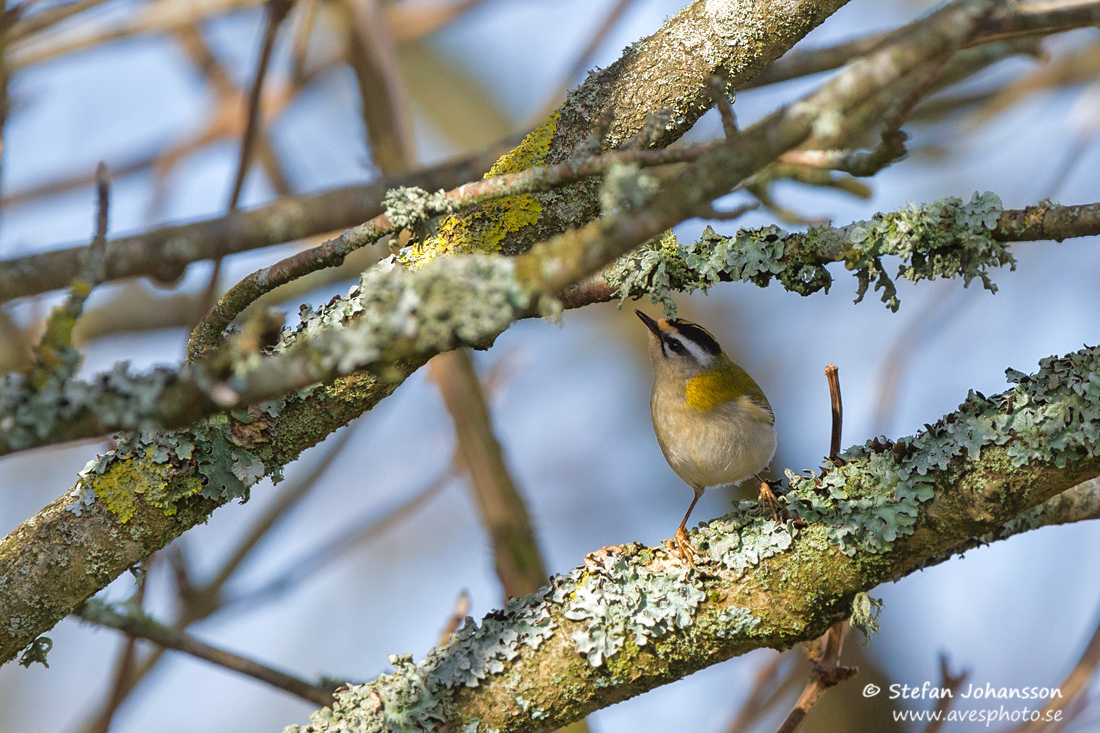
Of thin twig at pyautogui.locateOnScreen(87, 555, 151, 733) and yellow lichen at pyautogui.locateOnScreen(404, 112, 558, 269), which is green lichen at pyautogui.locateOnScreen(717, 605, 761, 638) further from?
thin twig at pyautogui.locateOnScreen(87, 555, 151, 733)

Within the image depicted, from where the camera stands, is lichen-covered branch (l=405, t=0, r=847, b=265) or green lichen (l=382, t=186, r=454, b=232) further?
lichen-covered branch (l=405, t=0, r=847, b=265)

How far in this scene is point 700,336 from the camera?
2.87 metres

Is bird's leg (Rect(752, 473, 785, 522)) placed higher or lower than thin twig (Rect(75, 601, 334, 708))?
lower

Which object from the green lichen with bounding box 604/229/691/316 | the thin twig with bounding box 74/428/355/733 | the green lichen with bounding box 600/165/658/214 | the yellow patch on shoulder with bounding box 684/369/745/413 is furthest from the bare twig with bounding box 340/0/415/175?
the green lichen with bounding box 600/165/658/214

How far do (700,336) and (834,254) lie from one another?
1210 millimetres

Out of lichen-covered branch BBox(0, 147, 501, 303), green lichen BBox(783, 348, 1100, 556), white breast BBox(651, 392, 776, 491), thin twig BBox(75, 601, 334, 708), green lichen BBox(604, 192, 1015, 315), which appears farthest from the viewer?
white breast BBox(651, 392, 776, 491)

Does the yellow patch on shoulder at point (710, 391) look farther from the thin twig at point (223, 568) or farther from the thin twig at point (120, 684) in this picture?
the thin twig at point (120, 684)

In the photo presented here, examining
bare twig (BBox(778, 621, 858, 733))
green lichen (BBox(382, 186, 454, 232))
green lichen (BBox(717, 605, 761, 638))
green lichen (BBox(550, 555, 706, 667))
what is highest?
green lichen (BBox(382, 186, 454, 232))

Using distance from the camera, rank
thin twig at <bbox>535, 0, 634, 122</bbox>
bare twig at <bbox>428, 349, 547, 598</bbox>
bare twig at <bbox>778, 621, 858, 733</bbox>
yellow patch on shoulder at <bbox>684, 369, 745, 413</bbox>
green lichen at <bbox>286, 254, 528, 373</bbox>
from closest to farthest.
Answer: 1. green lichen at <bbox>286, 254, 528, 373</bbox>
2. bare twig at <bbox>778, 621, 858, 733</bbox>
3. yellow patch on shoulder at <bbox>684, 369, 745, 413</bbox>
4. bare twig at <bbox>428, 349, 547, 598</bbox>
5. thin twig at <bbox>535, 0, 634, 122</bbox>

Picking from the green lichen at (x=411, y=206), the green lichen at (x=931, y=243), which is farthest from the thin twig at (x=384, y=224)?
the green lichen at (x=931, y=243)

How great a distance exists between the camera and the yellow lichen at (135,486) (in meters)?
1.58

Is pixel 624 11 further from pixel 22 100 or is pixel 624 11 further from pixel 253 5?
pixel 22 100

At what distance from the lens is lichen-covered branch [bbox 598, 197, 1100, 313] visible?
158 cm

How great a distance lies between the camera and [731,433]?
102 inches
